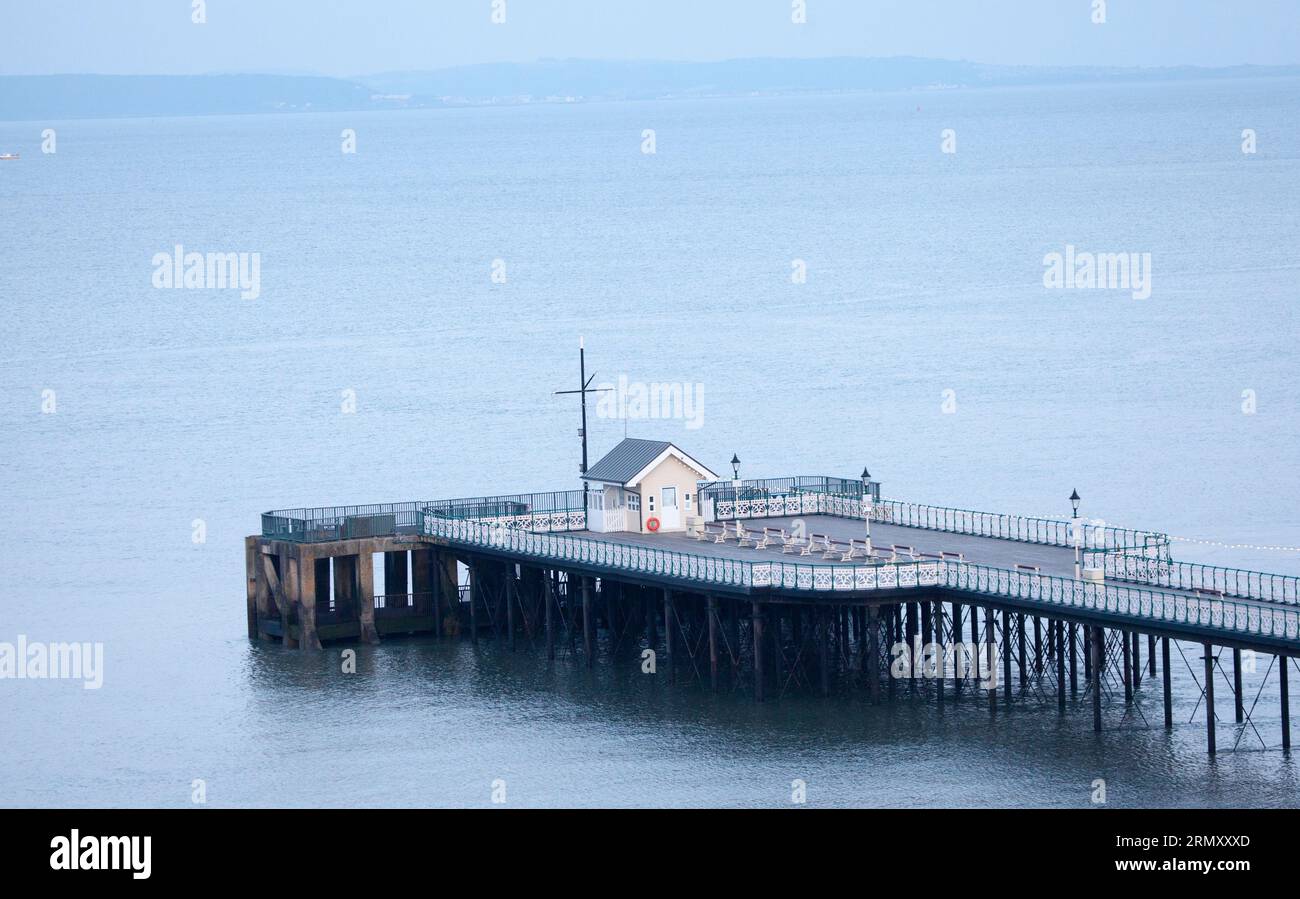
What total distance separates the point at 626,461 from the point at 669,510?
5.72ft

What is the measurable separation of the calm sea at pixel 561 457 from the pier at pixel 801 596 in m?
1.40

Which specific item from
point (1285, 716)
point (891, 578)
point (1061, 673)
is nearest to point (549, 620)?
point (891, 578)

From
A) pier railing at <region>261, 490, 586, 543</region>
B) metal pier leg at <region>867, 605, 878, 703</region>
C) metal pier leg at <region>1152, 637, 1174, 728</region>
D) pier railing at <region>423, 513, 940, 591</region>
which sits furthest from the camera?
pier railing at <region>261, 490, 586, 543</region>

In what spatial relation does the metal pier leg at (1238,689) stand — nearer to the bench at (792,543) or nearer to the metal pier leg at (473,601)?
the bench at (792,543)

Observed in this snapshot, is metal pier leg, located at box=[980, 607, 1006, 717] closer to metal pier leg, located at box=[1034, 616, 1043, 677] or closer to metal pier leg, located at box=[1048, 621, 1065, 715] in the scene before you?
metal pier leg, located at box=[1048, 621, 1065, 715]

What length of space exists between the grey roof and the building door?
3.38 feet

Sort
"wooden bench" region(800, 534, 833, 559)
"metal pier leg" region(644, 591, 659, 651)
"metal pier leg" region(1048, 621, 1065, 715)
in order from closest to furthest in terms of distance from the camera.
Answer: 1. "metal pier leg" region(1048, 621, 1065, 715)
2. "wooden bench" region(800, 534, 833, 559)
3. "metal pier leg" region(644, 591, 659, 651)

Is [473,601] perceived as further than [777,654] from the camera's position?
Yes

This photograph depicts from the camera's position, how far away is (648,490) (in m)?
74.2

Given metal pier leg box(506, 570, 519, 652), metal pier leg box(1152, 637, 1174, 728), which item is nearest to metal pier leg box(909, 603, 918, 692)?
A: metal pier leg box(1152, 637, 1174, 728)

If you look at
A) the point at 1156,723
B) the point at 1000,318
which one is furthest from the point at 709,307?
the point at 1156,723

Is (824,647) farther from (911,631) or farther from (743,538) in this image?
(743,538)

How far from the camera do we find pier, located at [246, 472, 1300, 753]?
62188mm
